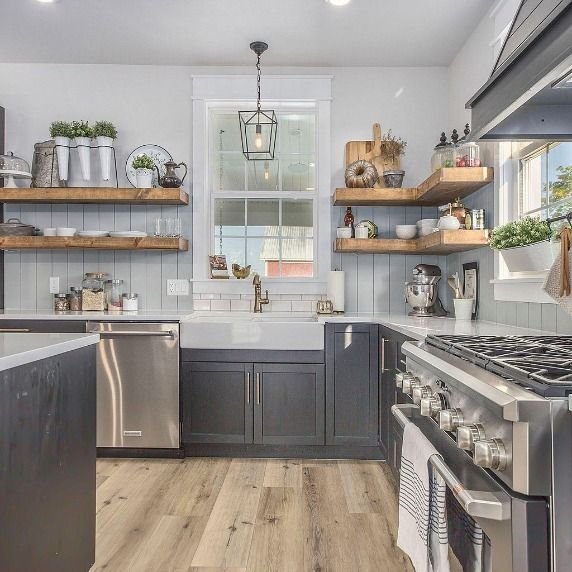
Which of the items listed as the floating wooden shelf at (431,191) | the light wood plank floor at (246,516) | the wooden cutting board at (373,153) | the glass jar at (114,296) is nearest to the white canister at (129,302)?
the glass jar at (114,296)

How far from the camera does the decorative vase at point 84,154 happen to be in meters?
3.86

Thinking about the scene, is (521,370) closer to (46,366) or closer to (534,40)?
(534,40)

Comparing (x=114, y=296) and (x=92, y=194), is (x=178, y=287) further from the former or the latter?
(x=92, y=194)

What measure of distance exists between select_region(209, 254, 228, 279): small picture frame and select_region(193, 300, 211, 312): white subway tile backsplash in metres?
0.21

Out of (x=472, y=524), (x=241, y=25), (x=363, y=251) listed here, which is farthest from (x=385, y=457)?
(x=241, y=25)

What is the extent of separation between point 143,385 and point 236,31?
7.73 ft

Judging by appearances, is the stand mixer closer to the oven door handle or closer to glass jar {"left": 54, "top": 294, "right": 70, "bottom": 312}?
glass jar {"left": 54, "top": 294, "right": 70, "bottom": 312}

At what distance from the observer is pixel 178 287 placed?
4.06 metres

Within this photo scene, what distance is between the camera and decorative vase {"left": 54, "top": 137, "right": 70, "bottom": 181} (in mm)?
3838

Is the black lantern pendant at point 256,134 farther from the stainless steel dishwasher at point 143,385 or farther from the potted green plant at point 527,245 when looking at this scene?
the potted green plant at point 527,245

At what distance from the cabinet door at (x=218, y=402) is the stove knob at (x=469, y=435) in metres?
2.37

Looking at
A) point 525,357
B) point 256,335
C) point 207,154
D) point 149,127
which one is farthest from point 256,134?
point 525,357

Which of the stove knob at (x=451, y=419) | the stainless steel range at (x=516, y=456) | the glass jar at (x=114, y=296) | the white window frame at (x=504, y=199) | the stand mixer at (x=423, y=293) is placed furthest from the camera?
the glass jar at (x=114, y=296)

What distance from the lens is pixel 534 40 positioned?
135cm
